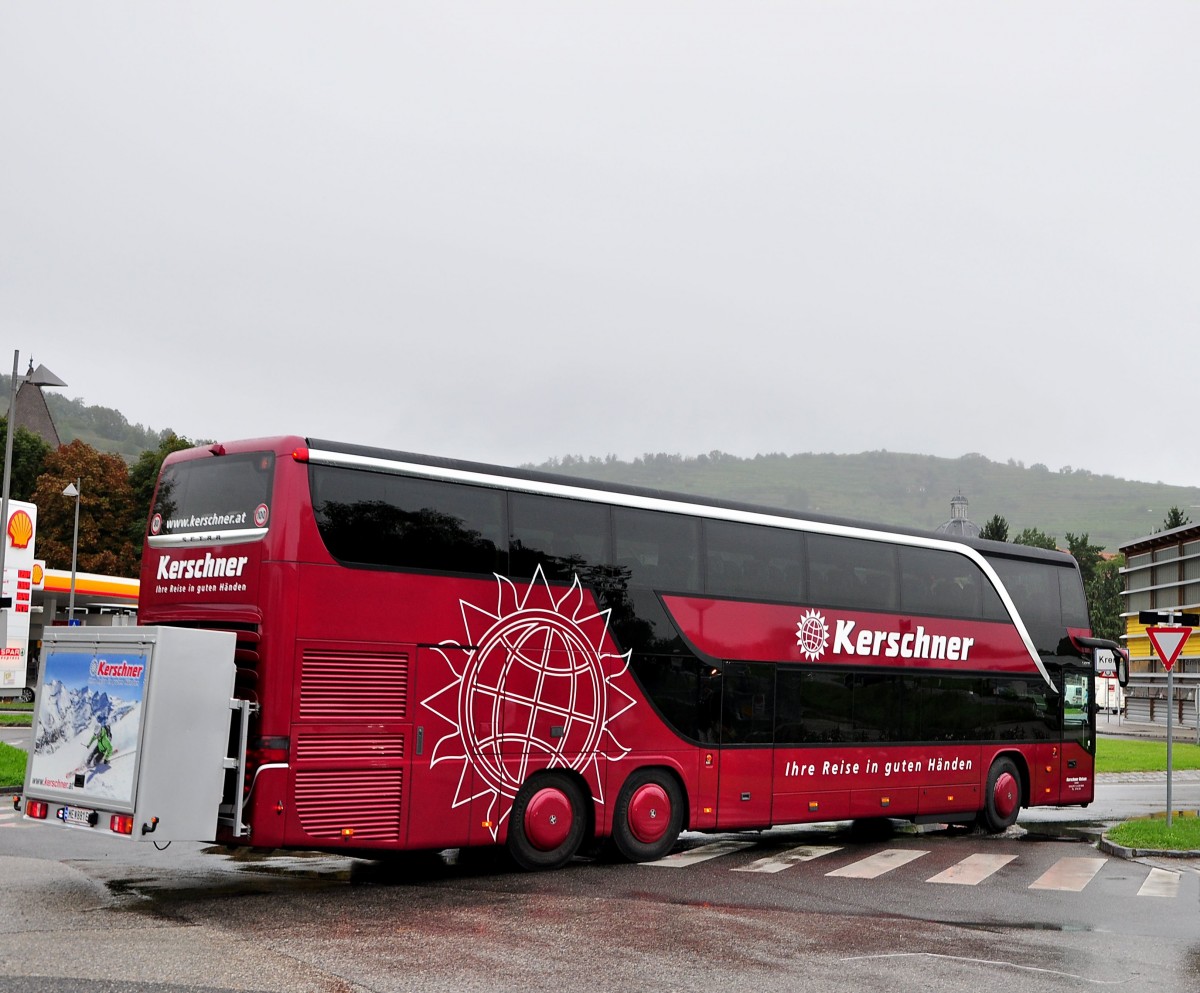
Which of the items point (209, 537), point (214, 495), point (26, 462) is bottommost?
point (209, 537)

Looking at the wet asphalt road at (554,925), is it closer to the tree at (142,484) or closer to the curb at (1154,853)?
the curb at (1154,853)

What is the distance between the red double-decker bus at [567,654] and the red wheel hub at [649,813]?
0.9 inches

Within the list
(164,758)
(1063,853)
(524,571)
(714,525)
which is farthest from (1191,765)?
(164,758)

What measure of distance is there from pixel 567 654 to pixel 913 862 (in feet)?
17.0

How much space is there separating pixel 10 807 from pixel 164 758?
9.27 meters

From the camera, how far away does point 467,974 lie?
866 centimetres

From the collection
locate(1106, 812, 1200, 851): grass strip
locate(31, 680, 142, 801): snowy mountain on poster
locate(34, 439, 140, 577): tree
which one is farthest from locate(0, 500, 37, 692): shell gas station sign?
locate(1106, 812, 1200, 851): grass strip

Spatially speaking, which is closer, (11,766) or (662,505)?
(662,505)

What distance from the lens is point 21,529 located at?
41.7 meters

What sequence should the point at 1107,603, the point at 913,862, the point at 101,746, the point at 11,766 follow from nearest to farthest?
the point at 101,746 < the point at 913,862 < the point at 11,766 < the point at 1107,603

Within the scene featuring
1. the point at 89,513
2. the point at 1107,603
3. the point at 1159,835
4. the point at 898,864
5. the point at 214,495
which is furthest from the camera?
the point at 1107,603

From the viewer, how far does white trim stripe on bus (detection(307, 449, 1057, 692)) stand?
12.7 metres

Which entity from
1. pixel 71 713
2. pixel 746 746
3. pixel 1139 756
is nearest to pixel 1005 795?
pixel 746 746

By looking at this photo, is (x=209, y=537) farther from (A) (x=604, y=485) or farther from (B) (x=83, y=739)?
(A) (x=604, y=485)
